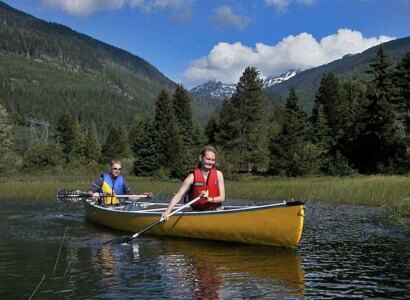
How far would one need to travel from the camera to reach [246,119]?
196 ft

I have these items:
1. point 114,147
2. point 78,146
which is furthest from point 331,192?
point 78,146

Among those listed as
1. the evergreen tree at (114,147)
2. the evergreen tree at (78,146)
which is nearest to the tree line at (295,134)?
the evergreen tree at (114,147)

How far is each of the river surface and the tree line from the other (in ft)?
90.3

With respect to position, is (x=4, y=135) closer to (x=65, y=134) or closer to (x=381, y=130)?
(x=65, y=134)

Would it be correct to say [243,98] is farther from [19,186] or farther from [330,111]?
[19,186]

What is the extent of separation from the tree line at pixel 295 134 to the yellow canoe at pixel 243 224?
28.2 m

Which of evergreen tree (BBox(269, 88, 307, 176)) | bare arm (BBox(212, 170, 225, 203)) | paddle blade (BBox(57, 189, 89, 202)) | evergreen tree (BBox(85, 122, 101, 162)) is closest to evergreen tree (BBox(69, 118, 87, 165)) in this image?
evergreen tree (BBox(85, 122, 101, 162))

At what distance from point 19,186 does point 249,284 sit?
26.2 m

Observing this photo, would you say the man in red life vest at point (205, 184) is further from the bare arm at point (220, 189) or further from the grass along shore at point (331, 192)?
the grass along shore at point (331, 192)

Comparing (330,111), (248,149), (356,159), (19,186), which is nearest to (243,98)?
(248,149)

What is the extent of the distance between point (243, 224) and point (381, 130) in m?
33.2

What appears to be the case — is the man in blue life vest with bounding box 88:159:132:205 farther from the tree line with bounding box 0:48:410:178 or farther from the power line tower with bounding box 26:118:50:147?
the power line tower with bounding box 26:118:50:147

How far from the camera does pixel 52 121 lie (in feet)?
555

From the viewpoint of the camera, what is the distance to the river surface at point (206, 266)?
25.1ft
